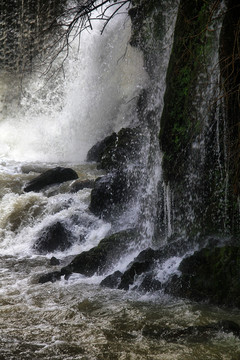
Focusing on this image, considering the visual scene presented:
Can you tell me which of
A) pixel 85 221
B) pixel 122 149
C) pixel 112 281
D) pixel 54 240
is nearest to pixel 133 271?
pixel 112 281

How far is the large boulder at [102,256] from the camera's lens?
20.2 feet

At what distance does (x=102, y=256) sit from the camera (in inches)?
248

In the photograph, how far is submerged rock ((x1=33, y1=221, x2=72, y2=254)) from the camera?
7.52 metres

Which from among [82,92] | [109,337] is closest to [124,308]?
[109,337]

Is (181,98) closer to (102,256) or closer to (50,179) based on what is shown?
(102,256)

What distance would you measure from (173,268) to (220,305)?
91 centimetres

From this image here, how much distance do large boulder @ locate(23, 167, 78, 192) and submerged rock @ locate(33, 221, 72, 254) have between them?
2433mm

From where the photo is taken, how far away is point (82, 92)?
15.8 meters

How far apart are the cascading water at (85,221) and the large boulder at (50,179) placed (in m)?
0.24

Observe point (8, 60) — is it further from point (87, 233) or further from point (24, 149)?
point (87, 233)

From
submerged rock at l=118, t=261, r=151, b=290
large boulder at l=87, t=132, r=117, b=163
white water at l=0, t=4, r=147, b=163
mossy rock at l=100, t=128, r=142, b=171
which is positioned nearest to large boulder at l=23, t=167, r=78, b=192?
mossy rock at l=100, t=128, r=142, b=171

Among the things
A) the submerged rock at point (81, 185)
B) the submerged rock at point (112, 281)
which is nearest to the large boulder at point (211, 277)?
the submerged rock at point (112, 281)

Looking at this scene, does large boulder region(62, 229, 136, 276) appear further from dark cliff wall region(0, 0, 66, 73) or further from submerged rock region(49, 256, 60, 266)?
dark cliff wall region(0, 0, 66, 73)

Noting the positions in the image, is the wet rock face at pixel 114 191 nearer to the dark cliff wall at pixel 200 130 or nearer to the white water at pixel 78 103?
the dark cliff wall at pixel 200 130
